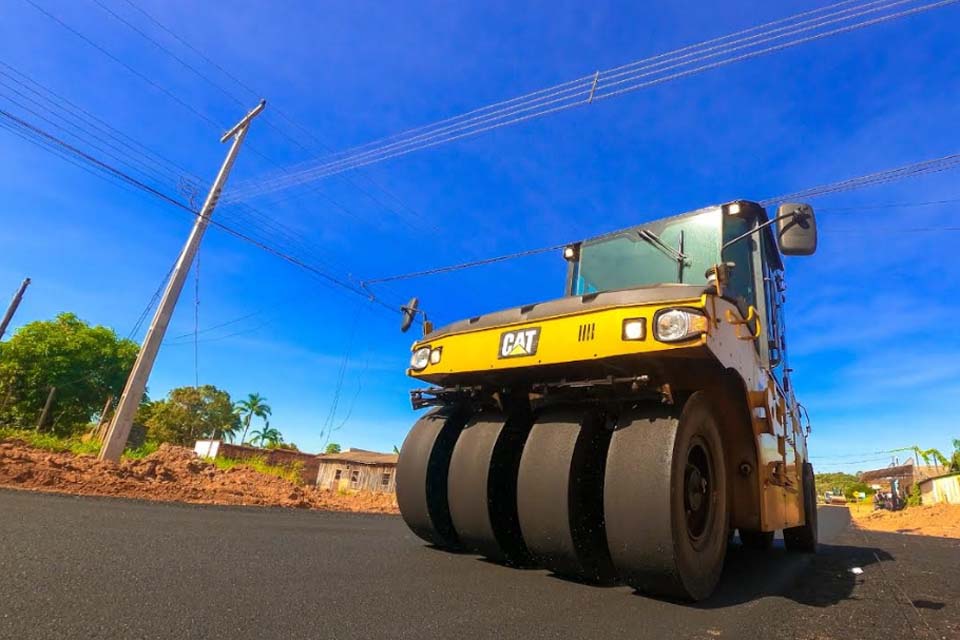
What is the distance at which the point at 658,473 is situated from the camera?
2158mm

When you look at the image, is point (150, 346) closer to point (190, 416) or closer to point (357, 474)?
point (357, 474)

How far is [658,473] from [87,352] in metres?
40.3

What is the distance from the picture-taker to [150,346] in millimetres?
10016

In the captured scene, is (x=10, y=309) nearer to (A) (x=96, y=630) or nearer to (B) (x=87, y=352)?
(B) (x=87, y=352)

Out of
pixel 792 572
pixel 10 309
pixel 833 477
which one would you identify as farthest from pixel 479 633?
pixel 833 477

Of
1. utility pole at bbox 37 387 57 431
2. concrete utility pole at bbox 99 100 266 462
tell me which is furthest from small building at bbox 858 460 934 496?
utility pole at bbox 37 387 57 431

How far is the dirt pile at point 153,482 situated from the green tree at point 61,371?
2814 cm

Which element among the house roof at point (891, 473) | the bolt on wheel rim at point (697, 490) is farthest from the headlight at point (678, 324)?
the house roof at point (891, 473)

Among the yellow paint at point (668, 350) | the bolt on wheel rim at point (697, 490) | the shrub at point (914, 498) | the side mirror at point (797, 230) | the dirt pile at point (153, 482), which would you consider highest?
the shrub at point (914, 498)

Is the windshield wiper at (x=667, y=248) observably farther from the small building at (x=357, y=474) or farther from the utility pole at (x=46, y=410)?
the small building at (x=357, y=474)

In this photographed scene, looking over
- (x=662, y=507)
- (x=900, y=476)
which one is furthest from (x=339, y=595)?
(x=900, y=476)

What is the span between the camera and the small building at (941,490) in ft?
80.6

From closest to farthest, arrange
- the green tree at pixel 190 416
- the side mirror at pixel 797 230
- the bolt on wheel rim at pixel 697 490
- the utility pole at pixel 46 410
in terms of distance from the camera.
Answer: the bolt on wheel rim at pixel 697 490 → the side mirror at pixel 797 230 → the utility pole at pixel 46 410 → the green tree at pixel 190 416

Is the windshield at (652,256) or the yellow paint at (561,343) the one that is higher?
the windshield at (652,256)
